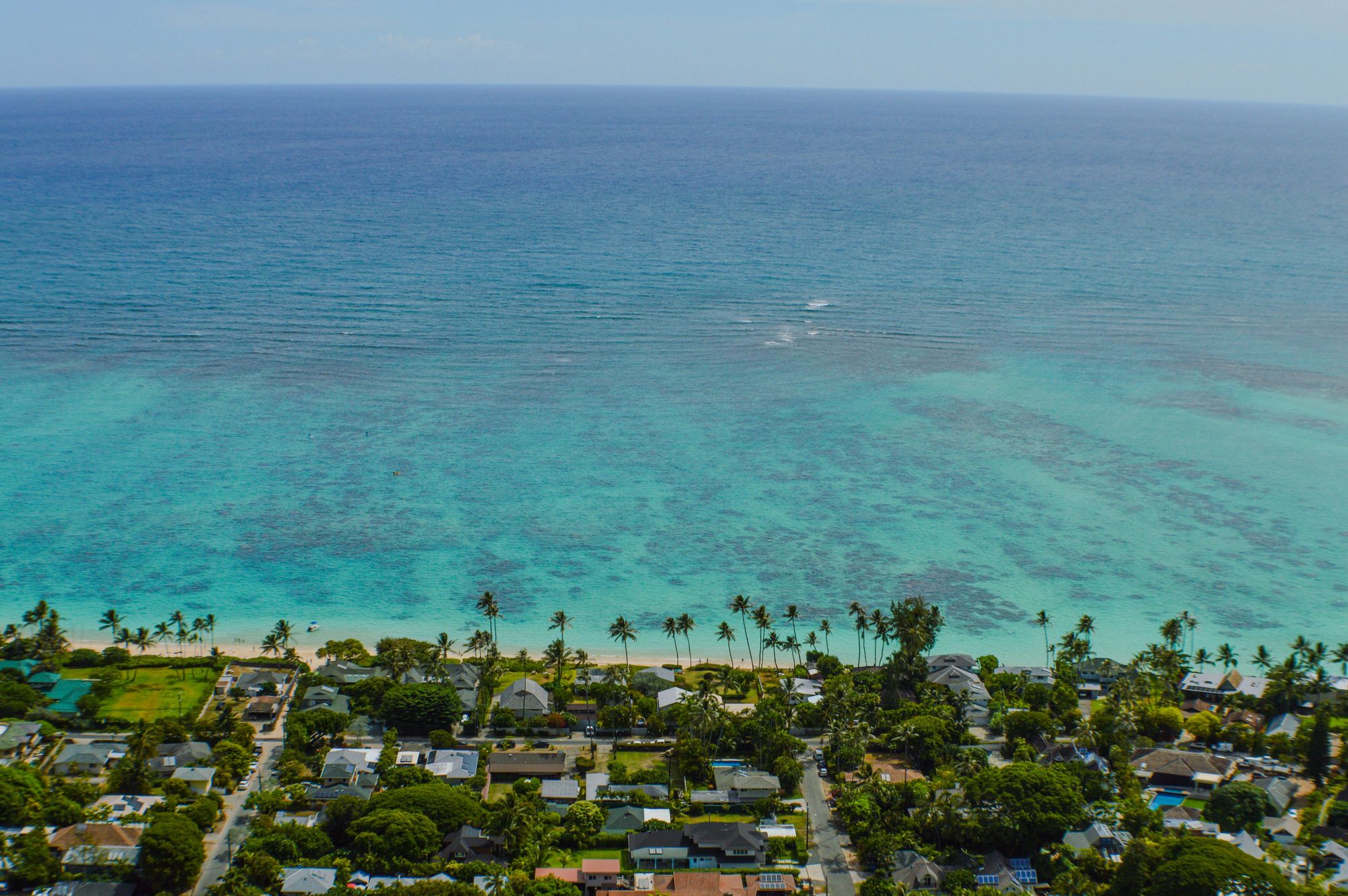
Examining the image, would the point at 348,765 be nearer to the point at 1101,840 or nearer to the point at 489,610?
the point at 489,610

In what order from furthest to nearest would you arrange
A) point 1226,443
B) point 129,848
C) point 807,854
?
point 1226,443 → point 807,854 → point 129,848

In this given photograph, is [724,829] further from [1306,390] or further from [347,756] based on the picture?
[1306,390]

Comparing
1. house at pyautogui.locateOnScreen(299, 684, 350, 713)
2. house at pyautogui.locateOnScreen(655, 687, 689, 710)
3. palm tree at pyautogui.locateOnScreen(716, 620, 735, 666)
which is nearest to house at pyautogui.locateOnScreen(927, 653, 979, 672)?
palm tree at pyautogui.locateOnScreen(716, 620, 735, 666)

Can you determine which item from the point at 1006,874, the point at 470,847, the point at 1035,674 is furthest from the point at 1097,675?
the point at 470,847

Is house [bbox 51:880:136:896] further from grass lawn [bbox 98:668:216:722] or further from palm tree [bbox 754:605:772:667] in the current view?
palm tree [bbox 754:605:772:667]

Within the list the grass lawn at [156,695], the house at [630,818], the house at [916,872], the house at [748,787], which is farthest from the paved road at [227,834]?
the house at [916,872]

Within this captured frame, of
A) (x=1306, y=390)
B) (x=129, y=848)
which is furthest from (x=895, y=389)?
(x=129, y=848)
